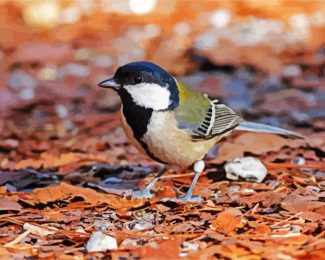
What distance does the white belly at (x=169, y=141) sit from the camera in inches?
163

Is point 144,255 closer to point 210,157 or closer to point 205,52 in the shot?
point 210,157

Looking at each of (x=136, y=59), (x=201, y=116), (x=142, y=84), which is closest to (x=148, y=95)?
(x=142, y=84)

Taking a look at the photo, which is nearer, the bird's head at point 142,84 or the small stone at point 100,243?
the small stone at point 100,243

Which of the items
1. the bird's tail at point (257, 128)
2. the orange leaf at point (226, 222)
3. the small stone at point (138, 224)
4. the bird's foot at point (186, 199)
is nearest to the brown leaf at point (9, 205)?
the small stone at point (138, 224)

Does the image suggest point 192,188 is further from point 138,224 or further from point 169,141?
point 138,224

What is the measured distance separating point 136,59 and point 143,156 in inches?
99.4

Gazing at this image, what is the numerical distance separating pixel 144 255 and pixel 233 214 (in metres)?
0.63

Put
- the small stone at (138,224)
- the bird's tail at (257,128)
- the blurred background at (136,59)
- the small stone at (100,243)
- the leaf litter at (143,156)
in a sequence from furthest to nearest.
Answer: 1. the blurred background at (136,59)
2. the bird's tail at (257,128)
3. the small stone at (138,224)
4. the leaf litter at (143,156)
5. the small stone at (100,243)

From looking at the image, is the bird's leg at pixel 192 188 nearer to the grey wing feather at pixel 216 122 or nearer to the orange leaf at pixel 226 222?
the grey wing feather at pixel 216 122

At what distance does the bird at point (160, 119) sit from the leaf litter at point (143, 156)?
0.60 feet

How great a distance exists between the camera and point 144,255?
3244mm

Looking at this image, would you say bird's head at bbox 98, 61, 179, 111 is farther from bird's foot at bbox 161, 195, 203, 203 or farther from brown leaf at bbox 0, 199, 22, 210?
brown leaf at bbox 0, 199, 22, 210

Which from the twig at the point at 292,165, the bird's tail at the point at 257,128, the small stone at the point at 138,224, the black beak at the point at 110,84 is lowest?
the twig at the point at 292,165

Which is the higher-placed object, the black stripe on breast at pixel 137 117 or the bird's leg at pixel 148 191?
the black stripe on breast at pixel 137 117
